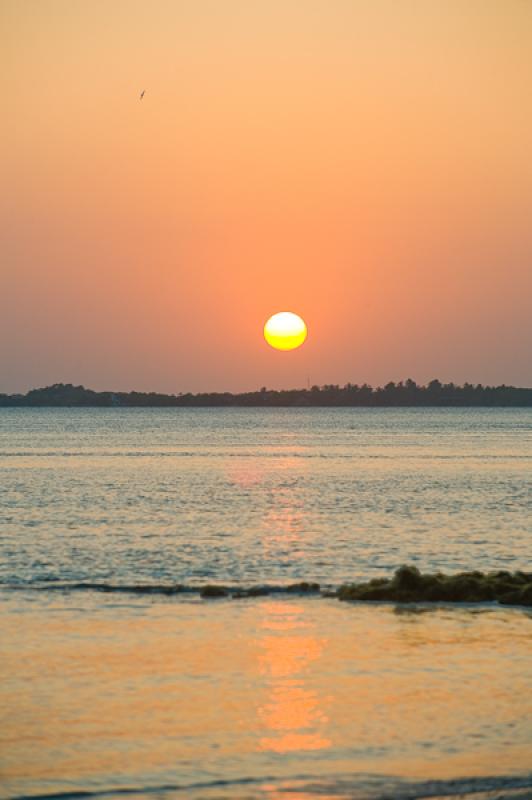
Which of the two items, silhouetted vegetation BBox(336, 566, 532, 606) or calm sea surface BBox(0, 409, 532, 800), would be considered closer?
calm sea surface BBox(0, 409, 532, 800)

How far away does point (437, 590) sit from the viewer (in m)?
29.6

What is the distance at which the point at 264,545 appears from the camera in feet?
146

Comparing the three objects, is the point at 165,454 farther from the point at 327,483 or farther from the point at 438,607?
the point at 438,607

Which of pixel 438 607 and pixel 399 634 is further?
pixel 438 607

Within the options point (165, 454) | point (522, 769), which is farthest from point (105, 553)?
point (165, 454)

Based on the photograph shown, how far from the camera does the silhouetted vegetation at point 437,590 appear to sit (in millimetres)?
29203

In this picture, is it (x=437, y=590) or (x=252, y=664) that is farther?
(x=437, y=590)

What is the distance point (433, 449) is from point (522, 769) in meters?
126

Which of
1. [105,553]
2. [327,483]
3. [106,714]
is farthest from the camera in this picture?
[327,483]

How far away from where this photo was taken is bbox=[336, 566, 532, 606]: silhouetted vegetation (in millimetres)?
29203

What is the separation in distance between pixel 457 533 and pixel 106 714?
3272 cm

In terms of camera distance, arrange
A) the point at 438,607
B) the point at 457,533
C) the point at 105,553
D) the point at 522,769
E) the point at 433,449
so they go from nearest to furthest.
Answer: the point at 522,769, the point at 438,607, the point at 105,553, the point at 457,533, the point at 433,449

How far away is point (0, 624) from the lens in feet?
83.8

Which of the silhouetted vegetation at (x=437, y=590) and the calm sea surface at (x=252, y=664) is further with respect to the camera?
the silhouetted vegetation at (x=437, y=590)
